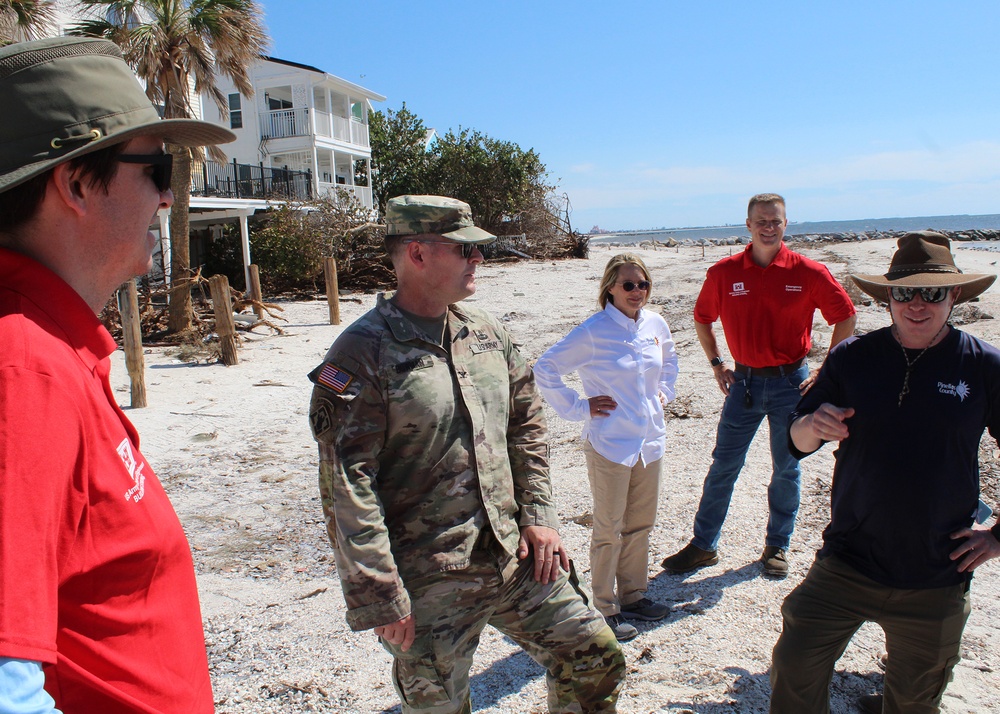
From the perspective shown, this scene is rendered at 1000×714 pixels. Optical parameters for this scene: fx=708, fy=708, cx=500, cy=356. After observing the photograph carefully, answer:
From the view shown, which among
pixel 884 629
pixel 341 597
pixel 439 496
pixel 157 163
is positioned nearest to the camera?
pixel 157 163

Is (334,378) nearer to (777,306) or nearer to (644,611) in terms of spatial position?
(644,611)

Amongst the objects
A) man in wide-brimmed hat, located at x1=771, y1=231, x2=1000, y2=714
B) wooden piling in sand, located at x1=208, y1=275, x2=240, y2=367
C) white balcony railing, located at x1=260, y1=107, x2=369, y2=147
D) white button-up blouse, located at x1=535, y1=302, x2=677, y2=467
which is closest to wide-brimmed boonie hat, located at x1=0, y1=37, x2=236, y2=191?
man in wide-brimmed hat, located at x1=771, y1=231, x2=1000, y2=714

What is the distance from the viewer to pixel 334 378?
2.28 meters

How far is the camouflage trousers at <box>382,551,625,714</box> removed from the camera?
2311 mm

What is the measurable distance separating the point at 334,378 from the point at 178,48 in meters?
15.3

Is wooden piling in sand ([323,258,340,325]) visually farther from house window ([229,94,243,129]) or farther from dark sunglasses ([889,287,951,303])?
house window ([229,94,243,129])

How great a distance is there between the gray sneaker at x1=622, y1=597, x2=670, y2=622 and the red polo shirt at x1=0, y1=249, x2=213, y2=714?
3009 millimetres

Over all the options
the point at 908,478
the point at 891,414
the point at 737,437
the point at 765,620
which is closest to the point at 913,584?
the point at 908,478

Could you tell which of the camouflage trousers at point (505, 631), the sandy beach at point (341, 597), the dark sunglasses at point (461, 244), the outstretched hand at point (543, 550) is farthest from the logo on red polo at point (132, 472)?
the sandy beach at point (341, 597)

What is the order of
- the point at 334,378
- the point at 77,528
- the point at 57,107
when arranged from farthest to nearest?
the point at 334,378, the point at 57,107, the point at 77,528

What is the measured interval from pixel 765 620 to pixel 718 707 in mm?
884

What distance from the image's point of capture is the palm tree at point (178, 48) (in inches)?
560

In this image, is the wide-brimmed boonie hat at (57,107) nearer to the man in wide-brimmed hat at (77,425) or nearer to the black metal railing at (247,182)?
the man in wide-brimmed hat at (77,425)

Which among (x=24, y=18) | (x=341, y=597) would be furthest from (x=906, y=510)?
(x=24, y=18)
